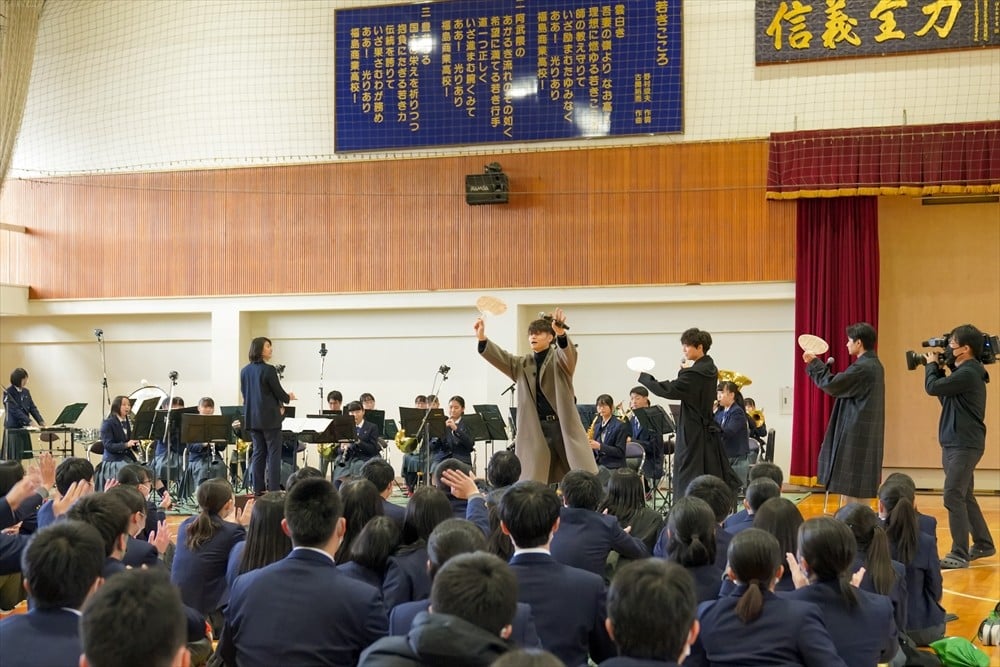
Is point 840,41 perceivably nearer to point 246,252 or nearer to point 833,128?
point 833,128

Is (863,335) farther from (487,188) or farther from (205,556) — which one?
(487,188)

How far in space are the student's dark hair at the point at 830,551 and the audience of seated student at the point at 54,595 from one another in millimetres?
2299

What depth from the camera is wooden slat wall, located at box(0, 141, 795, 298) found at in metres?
12.9

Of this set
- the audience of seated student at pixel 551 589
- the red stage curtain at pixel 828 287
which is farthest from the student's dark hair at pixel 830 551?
the red stage curtain at pixel 828 287

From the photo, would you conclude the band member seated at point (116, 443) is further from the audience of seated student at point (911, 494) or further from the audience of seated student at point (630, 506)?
the audience of seated student at point (911, 494)

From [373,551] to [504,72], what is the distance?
10.6 m

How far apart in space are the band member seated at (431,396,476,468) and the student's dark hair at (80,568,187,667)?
8910mm

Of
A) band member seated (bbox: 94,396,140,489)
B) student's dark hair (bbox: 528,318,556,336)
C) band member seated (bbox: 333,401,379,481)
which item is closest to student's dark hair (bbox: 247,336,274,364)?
band member seated (bbox: 333,401,379,481)

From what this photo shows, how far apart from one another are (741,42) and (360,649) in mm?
11425

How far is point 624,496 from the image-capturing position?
540 centimetres

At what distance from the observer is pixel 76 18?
15.1 meters

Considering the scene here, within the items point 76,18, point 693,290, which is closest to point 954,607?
point 693,290

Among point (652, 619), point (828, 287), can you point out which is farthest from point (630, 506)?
point (828, 287)

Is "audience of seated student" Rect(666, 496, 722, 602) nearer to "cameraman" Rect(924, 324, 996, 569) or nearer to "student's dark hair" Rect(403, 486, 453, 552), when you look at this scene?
"student's dark hair" Rect(403, 486, 453, 552)
